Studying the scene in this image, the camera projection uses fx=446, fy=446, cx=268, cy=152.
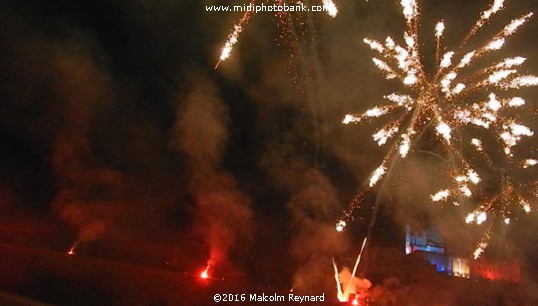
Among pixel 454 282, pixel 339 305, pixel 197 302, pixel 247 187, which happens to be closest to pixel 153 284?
pixel 197 302

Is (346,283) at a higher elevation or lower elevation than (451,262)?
lower

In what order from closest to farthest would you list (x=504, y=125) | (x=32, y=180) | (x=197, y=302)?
(x=197, y=302), (x=504, y=125), (x=32, y=180)

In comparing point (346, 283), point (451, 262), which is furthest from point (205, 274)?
point (451, 262)

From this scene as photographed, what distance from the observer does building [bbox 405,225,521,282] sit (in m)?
13.9

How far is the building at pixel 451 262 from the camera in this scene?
45.7ft

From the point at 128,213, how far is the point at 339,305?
5688 millimetres

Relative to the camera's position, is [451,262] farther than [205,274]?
Yes

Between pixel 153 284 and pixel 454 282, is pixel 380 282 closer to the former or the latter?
pixel 454 282

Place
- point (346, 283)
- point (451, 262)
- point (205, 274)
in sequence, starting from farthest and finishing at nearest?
point (451, 262) < point (346, 283) < point (205, 274)

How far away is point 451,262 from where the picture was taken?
17.0 meters

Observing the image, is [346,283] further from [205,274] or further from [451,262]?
[451,262]

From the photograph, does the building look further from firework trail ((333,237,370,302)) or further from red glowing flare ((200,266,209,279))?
red glowing flare ((200,266,209,279))

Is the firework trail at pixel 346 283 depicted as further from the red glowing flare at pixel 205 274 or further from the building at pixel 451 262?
the building at pixel 451 262

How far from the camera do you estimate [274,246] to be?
10.7m
